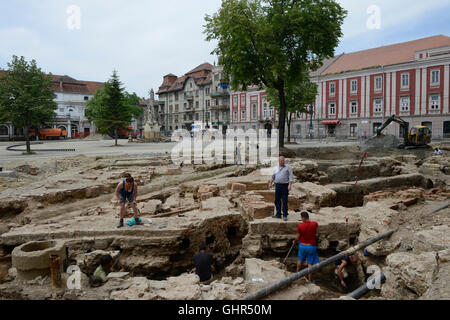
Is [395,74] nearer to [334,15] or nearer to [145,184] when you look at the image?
[334,15]

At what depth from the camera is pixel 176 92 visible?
246ft

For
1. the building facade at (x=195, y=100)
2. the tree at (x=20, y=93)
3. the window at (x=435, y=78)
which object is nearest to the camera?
the tree at (x=20, y=93)

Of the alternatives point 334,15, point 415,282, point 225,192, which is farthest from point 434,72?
point 415,282

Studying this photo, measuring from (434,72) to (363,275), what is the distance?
138 ft

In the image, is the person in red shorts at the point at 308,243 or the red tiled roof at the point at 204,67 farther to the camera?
the red tiled roof at the point at 204,67

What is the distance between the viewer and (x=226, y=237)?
24.7 feet

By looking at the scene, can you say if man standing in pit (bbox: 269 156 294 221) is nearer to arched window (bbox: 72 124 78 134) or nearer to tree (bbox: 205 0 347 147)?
tree (bbox: 205 0 347 147)

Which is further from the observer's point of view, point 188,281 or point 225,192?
point 225,192

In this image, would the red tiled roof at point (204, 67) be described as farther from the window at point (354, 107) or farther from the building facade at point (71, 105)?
the window at point (354, 107)

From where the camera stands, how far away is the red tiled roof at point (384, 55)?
40.8 m

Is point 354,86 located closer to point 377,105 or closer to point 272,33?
point 377,105

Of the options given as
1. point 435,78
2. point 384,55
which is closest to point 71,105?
point 384,55

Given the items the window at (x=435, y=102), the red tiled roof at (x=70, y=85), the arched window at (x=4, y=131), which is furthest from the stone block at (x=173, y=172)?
the red tiled roof at (x=70, y=85)

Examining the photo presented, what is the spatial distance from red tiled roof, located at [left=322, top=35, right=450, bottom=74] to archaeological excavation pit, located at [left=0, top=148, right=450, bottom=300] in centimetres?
3752
